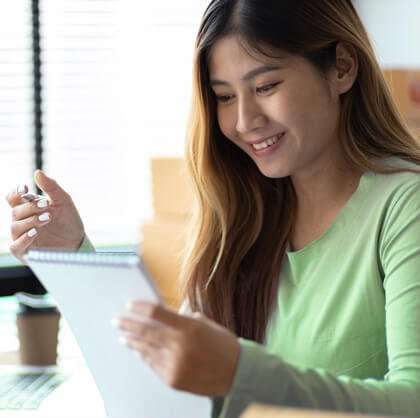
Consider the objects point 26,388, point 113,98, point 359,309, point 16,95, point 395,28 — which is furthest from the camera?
point 395,28

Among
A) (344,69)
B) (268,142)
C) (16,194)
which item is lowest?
(16,194)

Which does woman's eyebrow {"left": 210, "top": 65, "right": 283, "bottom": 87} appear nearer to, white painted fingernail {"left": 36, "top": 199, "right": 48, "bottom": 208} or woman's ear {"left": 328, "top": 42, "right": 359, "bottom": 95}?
woman's ear {"left": 328, "top": 42, "right": 359, "bottom": 95}

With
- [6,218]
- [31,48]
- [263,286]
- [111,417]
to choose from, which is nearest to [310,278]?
[263,286]

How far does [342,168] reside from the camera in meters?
1.55

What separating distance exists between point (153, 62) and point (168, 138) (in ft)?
0.93

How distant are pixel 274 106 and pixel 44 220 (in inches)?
18.1

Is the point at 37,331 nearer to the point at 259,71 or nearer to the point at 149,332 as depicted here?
the point at 259,71

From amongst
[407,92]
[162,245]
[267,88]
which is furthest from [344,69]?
[407,92]

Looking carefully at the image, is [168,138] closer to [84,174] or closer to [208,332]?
[84,174]

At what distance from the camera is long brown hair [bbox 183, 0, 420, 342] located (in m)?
1.46

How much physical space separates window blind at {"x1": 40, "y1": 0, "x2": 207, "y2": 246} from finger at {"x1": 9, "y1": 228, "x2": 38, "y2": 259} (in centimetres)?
179

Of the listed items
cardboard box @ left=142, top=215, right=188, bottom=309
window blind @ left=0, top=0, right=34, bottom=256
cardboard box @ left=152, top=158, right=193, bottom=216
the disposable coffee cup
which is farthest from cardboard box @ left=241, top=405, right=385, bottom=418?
window blind @ left=0, top=0, right=34, bottom=256

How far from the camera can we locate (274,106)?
145 centimetres

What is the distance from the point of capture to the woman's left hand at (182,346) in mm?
995
